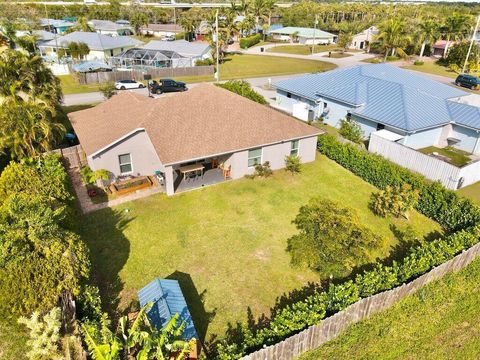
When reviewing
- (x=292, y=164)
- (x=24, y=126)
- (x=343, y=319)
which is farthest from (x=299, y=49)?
(x=343, y=319)

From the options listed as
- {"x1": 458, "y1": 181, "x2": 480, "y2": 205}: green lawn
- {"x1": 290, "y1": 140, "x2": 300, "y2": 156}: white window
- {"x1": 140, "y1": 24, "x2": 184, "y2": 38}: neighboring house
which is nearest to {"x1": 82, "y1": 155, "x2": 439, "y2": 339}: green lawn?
{"x1": 290, "y1": 140, "x2": 300, "y2": 156}: white window

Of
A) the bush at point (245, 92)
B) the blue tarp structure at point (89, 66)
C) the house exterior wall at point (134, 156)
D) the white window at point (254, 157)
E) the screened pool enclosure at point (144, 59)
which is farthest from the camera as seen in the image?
the screened pool enclosure at point (144, 59)

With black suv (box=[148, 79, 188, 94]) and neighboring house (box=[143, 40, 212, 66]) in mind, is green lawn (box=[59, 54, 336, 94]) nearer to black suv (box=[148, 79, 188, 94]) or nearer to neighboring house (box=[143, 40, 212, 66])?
neighboring house (box=[143, 40, 212, 66])

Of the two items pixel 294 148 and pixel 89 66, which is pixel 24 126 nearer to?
pixel 294 148

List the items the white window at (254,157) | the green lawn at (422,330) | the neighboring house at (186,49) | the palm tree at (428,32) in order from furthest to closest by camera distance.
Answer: the palm tree at (428,32)
the neighboring house at (186,49)
the white window at (254,157)
the green lawn at (422,330)

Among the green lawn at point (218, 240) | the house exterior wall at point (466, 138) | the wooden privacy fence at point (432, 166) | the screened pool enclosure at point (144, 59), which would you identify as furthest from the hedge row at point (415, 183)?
the screened pool enclosure at point (144, 59)

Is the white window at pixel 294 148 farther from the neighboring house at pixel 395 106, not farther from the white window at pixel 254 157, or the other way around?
the neighboring house at pixel 395 106
